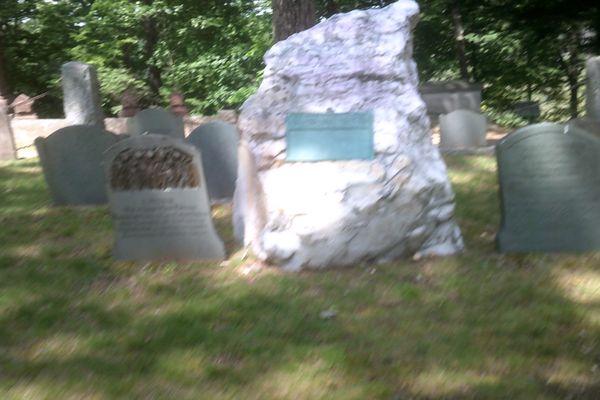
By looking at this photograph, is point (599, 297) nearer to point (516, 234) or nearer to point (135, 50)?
point (516, 234)

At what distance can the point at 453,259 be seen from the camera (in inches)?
265

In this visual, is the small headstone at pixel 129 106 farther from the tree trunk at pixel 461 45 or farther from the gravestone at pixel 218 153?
the tree trunk at pixel 461 45

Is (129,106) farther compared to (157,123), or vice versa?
(129,106)

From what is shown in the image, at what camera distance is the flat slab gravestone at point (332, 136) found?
21.5 feet

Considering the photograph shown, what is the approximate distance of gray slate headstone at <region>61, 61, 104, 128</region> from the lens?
1488 centimetres

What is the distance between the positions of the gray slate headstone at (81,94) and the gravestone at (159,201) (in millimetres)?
8463

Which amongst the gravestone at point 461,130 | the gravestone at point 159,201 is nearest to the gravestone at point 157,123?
the gravestone at point 461,130

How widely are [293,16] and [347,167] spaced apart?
18.6 ft

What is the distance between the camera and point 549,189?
654 cm

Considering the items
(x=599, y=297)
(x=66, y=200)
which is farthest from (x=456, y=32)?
(x=599, y=297)

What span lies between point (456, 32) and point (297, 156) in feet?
68.7

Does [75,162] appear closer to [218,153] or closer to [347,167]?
[218,153]

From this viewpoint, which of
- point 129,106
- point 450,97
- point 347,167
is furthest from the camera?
point 450,97

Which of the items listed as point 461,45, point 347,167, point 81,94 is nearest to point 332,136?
point 347,167
